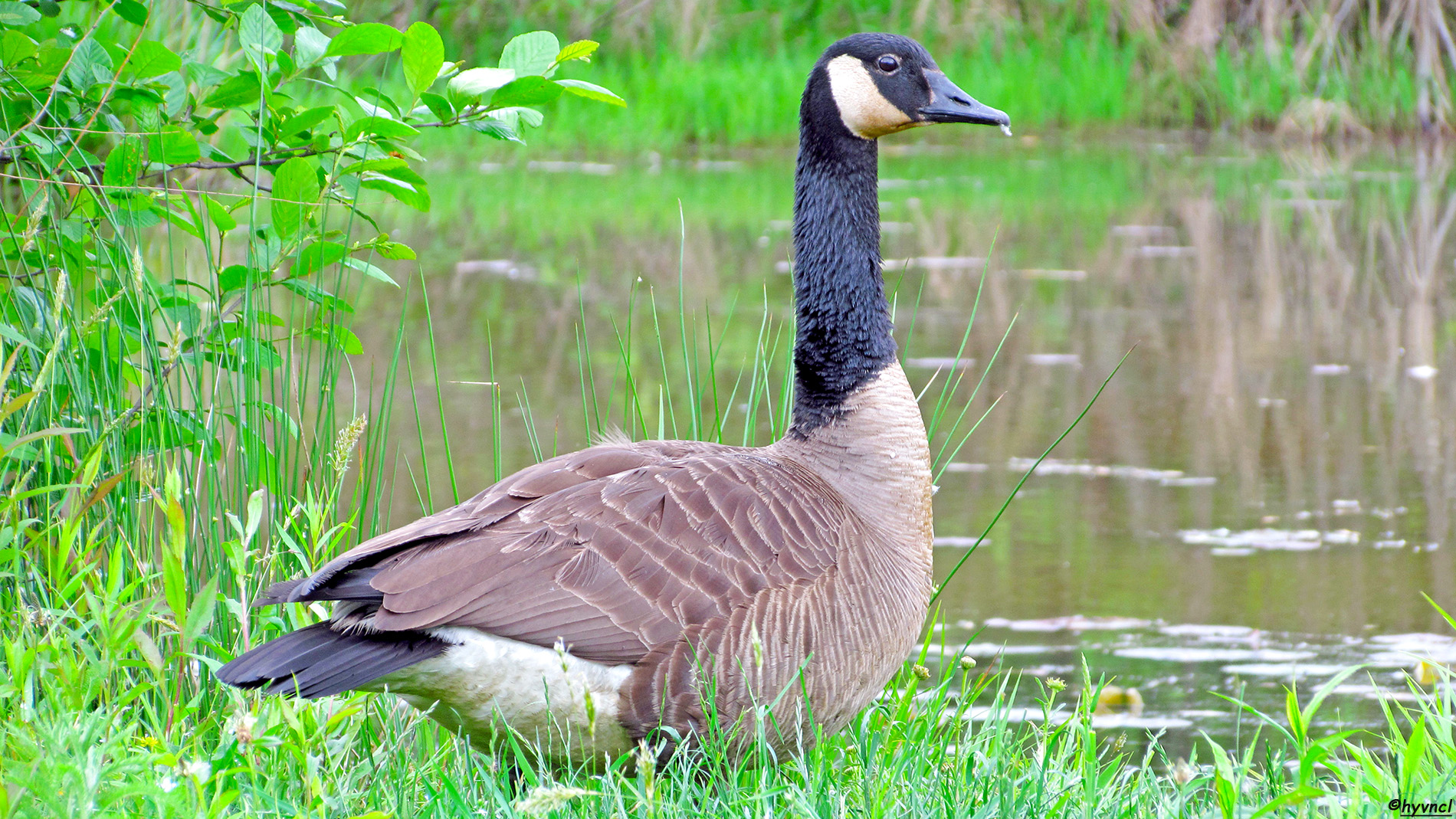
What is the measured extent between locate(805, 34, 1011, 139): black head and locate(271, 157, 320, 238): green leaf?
1.28 metres

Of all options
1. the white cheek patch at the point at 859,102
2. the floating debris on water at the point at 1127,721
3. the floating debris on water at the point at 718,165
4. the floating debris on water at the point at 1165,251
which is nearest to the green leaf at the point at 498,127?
the white cheek patch at the point at 859,102

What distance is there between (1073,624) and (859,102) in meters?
1.89

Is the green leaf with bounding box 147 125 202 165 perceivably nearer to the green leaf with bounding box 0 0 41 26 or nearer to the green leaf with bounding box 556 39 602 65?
the green leaf with bounding box 0 0 41 26

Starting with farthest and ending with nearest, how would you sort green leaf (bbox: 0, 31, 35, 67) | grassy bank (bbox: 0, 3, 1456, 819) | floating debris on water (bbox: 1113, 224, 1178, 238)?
floating debris on water (bbox: 1113, 224, 1178, 238)
green leaf (bbox: 0, 31, 35, 67)
grassy bank (bbox: 0, 3, 1456, 819)

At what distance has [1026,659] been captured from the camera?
440 centimetres

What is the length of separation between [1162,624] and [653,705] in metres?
2.42

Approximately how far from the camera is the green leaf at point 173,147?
10.7 ft

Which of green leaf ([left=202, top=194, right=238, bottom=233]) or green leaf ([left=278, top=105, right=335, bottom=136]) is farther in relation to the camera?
green leaf ([left=202, top=194, right=238, bottom=233])

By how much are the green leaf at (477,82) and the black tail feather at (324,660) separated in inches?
48.1

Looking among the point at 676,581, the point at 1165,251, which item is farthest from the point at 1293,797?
the point at 1165,251

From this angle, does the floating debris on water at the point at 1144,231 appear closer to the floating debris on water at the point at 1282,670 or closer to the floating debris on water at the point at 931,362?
the floating debris on water at the point at 931,362

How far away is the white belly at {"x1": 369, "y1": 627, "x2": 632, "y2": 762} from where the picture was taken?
2641 millimetres

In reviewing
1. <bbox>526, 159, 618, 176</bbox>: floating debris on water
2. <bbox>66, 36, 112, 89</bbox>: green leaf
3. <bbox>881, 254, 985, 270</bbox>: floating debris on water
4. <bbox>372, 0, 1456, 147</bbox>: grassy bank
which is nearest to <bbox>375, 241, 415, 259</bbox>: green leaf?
<bbox>66, 36, 112, 89</bbox>: green leaf

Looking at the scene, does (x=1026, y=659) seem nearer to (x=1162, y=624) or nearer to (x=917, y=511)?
(x=1162, y=624)
